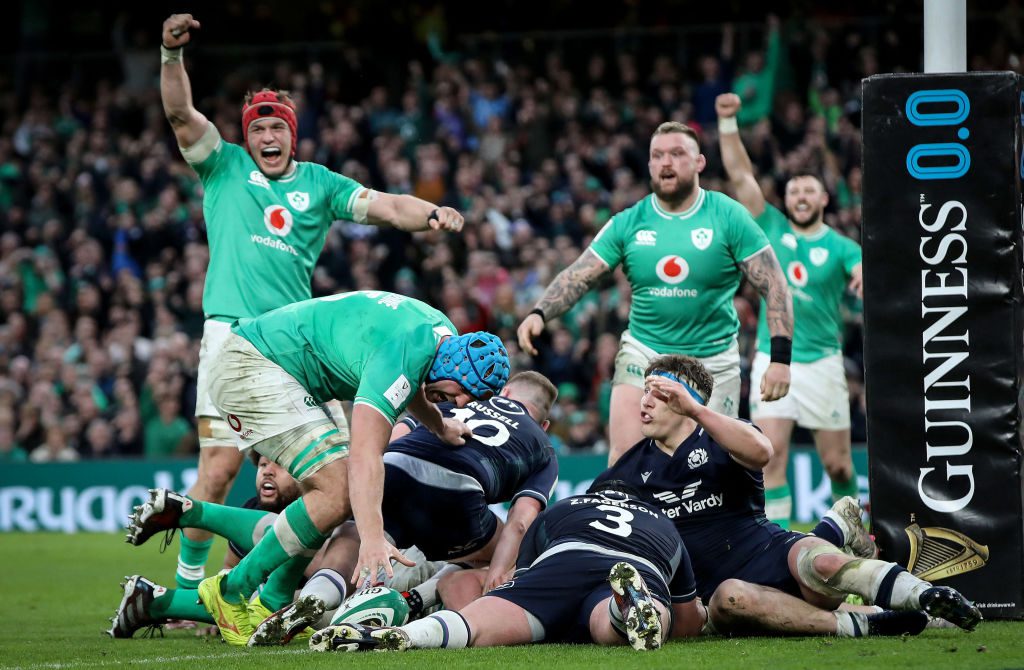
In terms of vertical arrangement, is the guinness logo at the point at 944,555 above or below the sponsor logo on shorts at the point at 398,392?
below

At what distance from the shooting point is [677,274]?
29.0ft

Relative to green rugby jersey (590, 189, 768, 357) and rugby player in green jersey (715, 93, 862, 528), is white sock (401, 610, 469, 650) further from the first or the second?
rugby player in green jersey (715, 93, 862, 528)

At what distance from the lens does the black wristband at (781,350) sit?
840 centimetres

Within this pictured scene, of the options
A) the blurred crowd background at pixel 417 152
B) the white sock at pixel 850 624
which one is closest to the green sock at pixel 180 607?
the white sock at pixel 850 624

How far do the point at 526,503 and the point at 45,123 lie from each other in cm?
1614

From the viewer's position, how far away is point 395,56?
20.6 m

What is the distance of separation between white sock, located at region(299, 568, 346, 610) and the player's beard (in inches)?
133

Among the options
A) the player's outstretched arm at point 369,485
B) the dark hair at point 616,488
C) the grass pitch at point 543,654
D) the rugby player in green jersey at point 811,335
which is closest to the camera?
the grass pitch at point 543,654

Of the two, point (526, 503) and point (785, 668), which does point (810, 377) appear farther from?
point (785, 668)

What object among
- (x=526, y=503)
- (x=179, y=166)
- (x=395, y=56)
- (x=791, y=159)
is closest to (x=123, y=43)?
(x=179, y=166)

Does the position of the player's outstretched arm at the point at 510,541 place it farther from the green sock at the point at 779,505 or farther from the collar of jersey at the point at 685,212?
the green sock at the point at 779,505

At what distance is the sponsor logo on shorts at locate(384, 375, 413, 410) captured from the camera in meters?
6.04

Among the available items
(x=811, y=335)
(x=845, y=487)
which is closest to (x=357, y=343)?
(x=811, y=335)

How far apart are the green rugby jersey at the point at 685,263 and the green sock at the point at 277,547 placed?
3.03 meters
